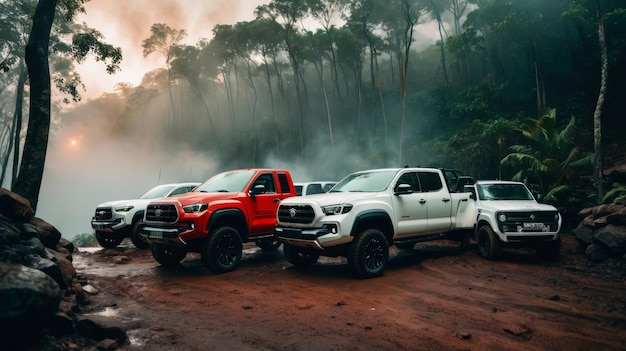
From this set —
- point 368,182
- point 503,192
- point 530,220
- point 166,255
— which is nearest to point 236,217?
point 166,255

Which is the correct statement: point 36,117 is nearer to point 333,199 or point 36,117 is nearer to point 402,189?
point 333,199

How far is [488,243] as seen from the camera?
7.98m

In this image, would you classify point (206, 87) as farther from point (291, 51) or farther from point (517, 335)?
point (517, 335)

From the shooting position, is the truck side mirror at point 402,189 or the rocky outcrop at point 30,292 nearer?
the rocky outcrop at point 30,292

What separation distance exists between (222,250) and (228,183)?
67.6 inches

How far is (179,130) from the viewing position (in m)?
55.5

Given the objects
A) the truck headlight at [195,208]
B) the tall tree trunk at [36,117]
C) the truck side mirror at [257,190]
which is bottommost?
the truck headlight at [195,208]

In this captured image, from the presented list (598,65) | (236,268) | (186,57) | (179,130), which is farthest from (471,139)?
(179,130)

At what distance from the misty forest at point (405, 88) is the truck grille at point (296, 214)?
19.7ft

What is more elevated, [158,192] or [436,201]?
[158,192]

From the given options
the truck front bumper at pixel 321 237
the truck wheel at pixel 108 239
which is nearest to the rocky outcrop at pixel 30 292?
the truck front bumper at pixel 321 237

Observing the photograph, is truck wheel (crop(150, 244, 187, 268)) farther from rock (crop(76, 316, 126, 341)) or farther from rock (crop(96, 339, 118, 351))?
rock (crop(96, 339, 118, 351))

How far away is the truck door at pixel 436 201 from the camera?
301 inches

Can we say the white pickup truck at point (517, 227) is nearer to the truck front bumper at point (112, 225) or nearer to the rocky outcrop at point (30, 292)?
the rocky outcrop at point (30, 292)
